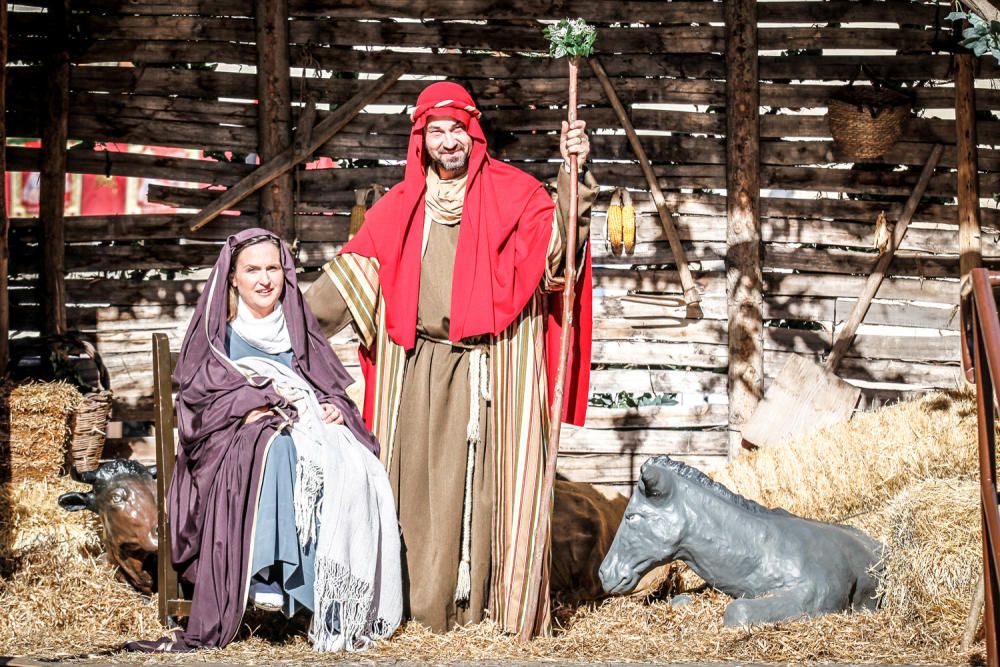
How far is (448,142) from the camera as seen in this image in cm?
509

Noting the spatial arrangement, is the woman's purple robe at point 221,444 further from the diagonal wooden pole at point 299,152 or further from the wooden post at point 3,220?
the diagonal wooden pole at point 299,152

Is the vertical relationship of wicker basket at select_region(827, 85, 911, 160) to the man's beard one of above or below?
above

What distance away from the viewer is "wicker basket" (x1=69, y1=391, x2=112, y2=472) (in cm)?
674

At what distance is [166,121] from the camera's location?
7.70m

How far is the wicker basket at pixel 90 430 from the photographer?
674 centimetres

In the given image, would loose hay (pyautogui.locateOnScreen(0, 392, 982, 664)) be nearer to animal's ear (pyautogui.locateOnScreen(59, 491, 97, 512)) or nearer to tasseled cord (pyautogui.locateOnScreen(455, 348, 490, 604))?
tasseled cord (pyautogui.locateOnScreen(455, 348, 490, 604))

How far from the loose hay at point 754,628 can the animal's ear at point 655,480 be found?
1.85 feet

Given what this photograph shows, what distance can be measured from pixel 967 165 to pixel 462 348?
379cm

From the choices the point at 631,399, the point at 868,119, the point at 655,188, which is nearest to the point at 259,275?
the point at 655,188

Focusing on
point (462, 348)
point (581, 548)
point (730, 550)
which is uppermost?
point (462, 348)

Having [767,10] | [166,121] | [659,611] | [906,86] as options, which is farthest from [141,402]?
[906,86]

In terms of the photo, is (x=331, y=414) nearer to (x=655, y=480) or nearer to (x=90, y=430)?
(x=655, y=480)

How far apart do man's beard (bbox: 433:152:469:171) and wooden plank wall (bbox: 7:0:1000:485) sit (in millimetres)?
2599

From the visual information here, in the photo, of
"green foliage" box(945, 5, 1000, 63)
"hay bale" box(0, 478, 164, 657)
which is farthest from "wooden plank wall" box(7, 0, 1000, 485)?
"green foliage" box(945, 5, 1000, 63)
